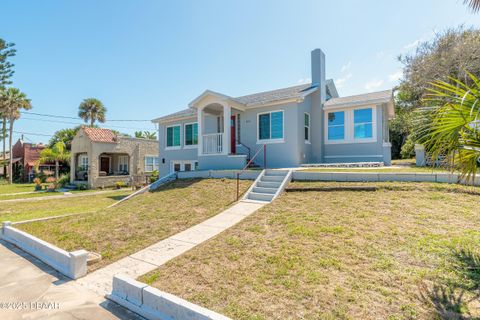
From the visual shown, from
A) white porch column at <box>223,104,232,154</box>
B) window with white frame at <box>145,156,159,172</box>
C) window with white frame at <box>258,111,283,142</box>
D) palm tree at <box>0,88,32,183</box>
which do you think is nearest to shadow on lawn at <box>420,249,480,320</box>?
window with white frame at <box>258,111,283,142</box>

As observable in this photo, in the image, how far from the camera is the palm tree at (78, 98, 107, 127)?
34.4m

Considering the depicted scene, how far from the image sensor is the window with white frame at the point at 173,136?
56.5 ft

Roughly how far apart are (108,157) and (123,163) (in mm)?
2205

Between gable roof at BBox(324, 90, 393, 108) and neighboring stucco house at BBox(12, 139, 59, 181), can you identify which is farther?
neighboring stucco house at BBox(12, 139, 59, 181)

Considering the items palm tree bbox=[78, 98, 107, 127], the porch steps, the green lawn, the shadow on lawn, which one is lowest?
the green lawn

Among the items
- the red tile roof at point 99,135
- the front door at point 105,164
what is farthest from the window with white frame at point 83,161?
the red tile roof at point 99,135

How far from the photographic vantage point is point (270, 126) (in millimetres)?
13141

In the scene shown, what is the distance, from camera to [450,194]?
650cm

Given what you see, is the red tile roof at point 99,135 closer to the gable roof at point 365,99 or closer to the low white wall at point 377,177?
the gable roof at point 365,99

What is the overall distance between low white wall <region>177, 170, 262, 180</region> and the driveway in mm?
6949

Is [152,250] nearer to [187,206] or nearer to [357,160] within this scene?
[187,206]

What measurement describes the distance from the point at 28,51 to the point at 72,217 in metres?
13.9

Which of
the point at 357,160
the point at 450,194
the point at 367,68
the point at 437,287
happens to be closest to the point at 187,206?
the point at 437,287

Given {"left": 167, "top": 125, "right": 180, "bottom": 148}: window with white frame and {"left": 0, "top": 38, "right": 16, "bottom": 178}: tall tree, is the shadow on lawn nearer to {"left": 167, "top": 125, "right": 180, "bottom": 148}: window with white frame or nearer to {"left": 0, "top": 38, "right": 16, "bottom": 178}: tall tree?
{"left": 167, "top": 125, "right": 180, "bottom": 148}: window with white frame
